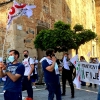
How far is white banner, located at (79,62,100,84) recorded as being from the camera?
9859 mm

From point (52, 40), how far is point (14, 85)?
27.2ft

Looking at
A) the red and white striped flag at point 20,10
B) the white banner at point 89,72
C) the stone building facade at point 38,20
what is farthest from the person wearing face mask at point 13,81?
the stone building facade at point 38,20

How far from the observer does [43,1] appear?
53.5 feet

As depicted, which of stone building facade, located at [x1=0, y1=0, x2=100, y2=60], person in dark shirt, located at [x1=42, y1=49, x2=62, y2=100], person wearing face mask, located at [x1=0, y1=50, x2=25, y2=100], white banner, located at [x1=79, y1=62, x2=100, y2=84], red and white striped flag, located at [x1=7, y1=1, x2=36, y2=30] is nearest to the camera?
person wearing face mask, located at [x1=0, y1=50, x2=25, y2=100]

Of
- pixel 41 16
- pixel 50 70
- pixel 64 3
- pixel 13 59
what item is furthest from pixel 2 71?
pixel 64 3

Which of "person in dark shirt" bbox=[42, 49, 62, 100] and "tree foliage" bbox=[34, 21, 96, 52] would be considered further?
"tree foliage" bbox=[34, 21, 96, 52]

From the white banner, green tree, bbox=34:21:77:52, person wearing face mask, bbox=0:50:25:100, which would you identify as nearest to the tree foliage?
green tree, bbox=34:21:77:52

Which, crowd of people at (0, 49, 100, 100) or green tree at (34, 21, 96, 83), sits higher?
green tree at (34, 21, 96, 83)

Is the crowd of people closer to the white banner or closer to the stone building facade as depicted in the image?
the white banner

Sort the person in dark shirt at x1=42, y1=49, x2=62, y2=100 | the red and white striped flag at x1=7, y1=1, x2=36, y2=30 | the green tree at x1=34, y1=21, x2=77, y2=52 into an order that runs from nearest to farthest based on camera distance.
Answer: the person in dark shirt at x1=42, y1=49, x2=62, y2=100 → the red and white striped flag at x1=7, y1=1, x2=36, y2=30 → the green tree at x1=34, y1=21, x2=77, y2=52

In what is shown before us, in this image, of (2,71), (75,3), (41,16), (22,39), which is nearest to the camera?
(2,71)

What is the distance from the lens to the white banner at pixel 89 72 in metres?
9.86

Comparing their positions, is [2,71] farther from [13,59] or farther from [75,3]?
[75,3]

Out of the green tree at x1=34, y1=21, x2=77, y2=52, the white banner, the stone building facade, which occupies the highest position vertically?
the stone building facade
